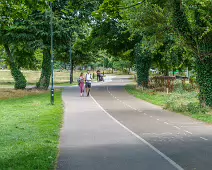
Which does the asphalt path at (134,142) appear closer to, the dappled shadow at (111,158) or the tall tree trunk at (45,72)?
the dappled shadow at (111,158)

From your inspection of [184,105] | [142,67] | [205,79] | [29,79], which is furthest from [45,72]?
[29,79]

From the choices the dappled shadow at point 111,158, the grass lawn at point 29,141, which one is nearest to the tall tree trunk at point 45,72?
the grass lawn at point 29,141

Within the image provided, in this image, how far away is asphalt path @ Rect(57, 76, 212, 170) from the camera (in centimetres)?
798

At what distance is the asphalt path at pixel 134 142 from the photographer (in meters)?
7.98

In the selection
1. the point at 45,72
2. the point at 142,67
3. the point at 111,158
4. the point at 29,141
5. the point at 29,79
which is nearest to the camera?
the point at 111,158

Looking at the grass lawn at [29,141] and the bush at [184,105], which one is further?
the bush at [184,105]

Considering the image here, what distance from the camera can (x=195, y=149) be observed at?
950 cm

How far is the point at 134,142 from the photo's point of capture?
10.6 metres

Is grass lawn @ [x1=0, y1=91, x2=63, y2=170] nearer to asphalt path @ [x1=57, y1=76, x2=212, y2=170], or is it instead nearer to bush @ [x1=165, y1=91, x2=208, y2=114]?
asphalt path @ [x1=57, y1=76, x2=212, y2=170]

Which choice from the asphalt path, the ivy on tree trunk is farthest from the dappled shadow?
the ivy on tree trunk

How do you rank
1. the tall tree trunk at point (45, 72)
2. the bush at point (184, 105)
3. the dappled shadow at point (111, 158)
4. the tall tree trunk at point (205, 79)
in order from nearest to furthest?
1. the dappled shadow at point (111, 158)
2. the bush at point (184, 105)
3. the tall tree trunk at point (205, 79)
4. the tall tree trunk at point (45, 72)

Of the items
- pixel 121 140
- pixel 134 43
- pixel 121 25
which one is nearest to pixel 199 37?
pixel 121 140

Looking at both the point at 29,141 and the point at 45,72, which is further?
the point at 45,72

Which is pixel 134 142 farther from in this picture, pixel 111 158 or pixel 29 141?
pixel 29 141
